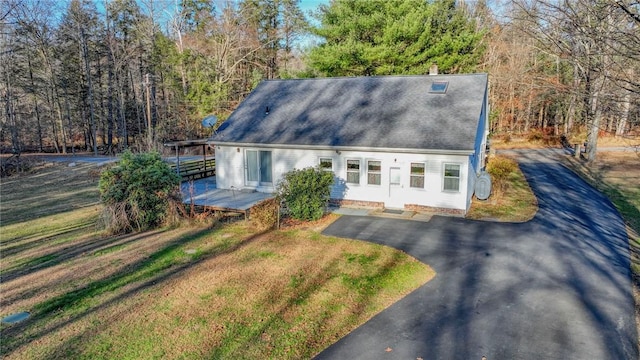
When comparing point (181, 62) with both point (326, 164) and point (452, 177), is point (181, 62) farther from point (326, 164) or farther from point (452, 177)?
point (452, 177)

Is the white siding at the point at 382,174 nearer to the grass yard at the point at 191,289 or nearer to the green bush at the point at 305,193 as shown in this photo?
the green bush at the point at 305,193

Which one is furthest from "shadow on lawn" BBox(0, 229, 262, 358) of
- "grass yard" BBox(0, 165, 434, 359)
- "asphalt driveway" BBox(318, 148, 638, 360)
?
"asphalt driveway" BBox(318, 148, 638, 360)

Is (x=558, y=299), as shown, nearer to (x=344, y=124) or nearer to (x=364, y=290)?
(x=364, y=290)

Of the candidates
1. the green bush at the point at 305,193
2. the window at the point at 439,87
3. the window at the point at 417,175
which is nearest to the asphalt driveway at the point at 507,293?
the green bush at the point at 305,193

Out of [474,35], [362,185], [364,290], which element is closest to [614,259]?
[364,290]

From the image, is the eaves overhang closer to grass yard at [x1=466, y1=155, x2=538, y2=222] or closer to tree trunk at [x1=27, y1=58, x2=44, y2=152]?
grass yard at [x1=466, y1=155, x2=538, y2=222]
